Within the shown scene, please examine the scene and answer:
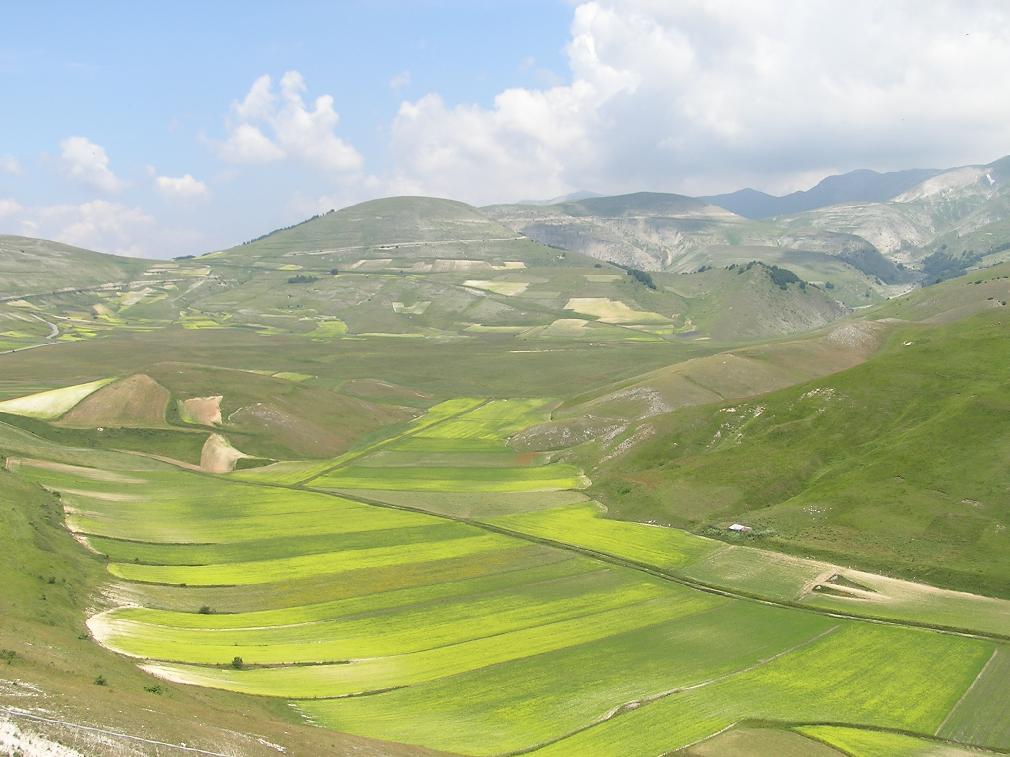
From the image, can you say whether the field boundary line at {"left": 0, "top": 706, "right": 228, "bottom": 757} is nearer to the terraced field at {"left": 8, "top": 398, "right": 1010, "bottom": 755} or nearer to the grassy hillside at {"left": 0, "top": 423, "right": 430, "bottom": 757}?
the grassy hillside at {"left": 0, "top": 423, "right": 430, "bottom": 757}

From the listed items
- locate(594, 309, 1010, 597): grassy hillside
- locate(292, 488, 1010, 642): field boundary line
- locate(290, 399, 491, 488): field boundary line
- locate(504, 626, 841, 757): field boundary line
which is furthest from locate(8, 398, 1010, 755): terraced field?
locate(290, 399, 491, 488): field boundary line

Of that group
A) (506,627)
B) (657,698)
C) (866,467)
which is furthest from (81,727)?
(866,467)

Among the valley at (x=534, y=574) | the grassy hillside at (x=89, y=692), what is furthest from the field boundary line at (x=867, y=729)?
the grassy hillside at (x=89, y=692)

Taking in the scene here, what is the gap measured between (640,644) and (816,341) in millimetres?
135145

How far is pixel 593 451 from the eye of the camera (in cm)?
12238

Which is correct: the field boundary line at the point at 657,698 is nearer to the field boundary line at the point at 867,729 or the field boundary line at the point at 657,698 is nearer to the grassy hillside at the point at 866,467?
the field boundary line at the point at 867,729

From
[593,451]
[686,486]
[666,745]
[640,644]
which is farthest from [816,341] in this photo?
[666,745]

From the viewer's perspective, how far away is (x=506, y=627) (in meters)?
61.2

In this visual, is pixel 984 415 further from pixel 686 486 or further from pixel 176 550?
pixel 176 550

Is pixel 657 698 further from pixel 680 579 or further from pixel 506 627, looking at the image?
pixel 680 579

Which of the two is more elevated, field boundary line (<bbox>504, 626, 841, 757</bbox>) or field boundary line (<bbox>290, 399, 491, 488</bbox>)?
field boundary line (<bbox>290, 399, 491, 488</bbox>)

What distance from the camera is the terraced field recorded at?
155 ft

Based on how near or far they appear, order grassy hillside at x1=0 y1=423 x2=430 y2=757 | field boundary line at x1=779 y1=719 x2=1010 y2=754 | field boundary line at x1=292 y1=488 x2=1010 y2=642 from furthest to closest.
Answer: field boundary line at x1=292 y1=488 x2=1010 y2=642
field boundary line at x1=779 y1=719 x2=1010 y2=754
grassy hillside at x1=0 y1=423 x2=430 y2=757

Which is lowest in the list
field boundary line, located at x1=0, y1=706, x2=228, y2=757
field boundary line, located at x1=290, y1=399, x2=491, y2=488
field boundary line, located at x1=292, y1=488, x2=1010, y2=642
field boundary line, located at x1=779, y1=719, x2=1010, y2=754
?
field boundary line, located at x1=779, y1=719, x2=1010, y2=754
